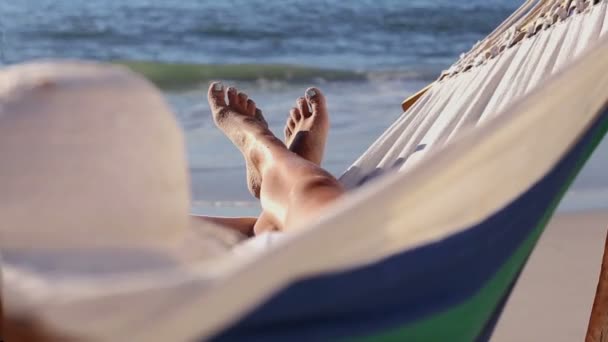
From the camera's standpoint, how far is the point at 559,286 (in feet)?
6.73

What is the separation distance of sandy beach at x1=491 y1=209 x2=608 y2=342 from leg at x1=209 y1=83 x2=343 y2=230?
576 millimetres

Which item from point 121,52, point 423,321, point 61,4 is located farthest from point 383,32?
point 423,321

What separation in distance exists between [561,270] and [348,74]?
154 inches

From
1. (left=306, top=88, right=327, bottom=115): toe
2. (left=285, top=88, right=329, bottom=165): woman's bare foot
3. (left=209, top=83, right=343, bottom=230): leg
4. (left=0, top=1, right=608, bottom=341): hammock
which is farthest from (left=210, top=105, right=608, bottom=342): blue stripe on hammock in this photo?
(left=306, top=88, right=327, bottom=115): toe

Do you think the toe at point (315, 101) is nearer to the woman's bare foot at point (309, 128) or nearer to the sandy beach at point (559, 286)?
the woman's bare foot at point (309, 128)

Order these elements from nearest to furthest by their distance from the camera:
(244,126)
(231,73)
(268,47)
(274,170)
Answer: (274,170), (244,126), (231,73), (268,47)

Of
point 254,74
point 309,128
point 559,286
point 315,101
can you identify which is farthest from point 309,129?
point 254,74

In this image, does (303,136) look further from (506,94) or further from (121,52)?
(121,52)

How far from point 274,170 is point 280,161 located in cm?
4

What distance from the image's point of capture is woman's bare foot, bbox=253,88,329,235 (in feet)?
5.94

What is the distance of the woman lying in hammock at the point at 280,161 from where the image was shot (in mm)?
1231

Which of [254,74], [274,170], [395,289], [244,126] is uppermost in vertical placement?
[254,74]

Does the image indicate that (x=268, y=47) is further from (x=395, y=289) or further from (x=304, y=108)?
(x=395, y=289)

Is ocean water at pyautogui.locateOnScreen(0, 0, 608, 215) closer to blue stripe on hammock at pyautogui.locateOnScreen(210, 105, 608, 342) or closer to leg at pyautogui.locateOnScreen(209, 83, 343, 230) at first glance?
leg at pyautogui.locateOnScreen(209, 83, 343, 230)
